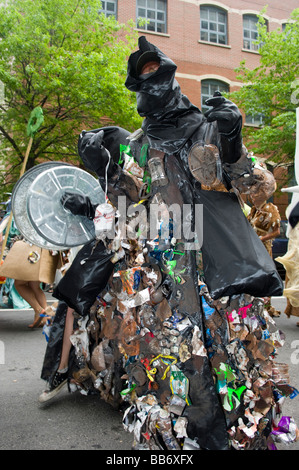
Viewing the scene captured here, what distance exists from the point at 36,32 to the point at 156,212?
1154 cm

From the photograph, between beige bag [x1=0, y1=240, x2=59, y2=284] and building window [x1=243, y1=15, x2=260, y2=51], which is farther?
building window [x1=243, y1=15, x2=260, y2=51]

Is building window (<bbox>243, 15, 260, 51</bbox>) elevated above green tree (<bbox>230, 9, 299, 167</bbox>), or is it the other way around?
building window (<bbox>243, 15, 260, 51</bbox>)

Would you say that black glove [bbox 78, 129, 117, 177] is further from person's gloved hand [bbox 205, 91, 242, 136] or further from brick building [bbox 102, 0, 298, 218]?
brick building [bbox 102, 0, 298, 218]

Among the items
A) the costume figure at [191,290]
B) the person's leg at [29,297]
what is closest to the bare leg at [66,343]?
the costume figure at [191,290]

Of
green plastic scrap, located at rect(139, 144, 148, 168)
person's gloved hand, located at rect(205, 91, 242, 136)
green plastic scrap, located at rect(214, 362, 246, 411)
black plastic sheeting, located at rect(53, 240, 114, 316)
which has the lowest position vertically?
green plastic scrap, located at rect(214, 362, 246, 411)

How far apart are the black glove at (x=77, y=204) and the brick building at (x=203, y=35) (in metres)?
16.6

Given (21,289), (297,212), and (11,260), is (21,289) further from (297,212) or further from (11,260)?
(297,212)

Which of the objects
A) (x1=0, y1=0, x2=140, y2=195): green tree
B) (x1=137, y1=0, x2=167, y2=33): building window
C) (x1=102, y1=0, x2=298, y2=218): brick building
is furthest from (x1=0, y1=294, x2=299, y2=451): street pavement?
(x1=137, y1=0, x2=167, y2=33): building window

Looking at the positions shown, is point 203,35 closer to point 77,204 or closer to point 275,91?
point 275,91

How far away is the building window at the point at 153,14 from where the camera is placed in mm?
18547

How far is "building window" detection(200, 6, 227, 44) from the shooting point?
65.7 feet

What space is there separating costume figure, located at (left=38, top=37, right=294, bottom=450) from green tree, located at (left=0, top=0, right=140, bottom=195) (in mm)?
10639

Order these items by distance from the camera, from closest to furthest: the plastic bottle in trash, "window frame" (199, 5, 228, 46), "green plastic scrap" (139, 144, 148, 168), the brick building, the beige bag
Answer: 1. the plastic bottle in trash
2. "green plastic scrap" (139, 144, 148, 168)
3. the beige bag
4. the brick building
5. "window frame" (199, 5, 228, 46)
